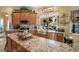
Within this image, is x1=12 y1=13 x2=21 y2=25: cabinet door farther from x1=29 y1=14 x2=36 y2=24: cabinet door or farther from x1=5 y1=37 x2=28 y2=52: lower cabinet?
x1=5 y1=37 x2=28 y2=52: lower cabinet

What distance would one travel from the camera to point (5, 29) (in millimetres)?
3238

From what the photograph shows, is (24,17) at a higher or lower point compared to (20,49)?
higher

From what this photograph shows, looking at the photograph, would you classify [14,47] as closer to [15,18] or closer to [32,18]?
[15,18]

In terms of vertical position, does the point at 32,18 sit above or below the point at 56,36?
above

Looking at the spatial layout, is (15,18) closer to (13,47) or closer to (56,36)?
(13,47)

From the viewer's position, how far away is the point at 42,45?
3283 millimetres

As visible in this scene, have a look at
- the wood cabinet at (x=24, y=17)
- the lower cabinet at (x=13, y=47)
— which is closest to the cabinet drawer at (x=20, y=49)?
the lower cabinet at (x=13, y=47)

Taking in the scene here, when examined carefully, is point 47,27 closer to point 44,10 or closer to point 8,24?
point 44,10

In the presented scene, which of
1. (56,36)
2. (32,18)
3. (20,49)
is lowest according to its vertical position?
(20,49)

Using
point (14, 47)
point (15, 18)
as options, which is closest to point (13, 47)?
point (14, 47)

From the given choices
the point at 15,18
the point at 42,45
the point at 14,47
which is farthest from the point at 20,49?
the point at 15,18

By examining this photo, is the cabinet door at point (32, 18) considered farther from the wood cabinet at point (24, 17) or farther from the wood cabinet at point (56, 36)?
the wood cabinet at point (56, 36)

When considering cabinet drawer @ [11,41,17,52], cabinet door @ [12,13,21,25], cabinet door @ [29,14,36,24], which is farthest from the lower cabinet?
cabinet door @ [29,14,36,24]
